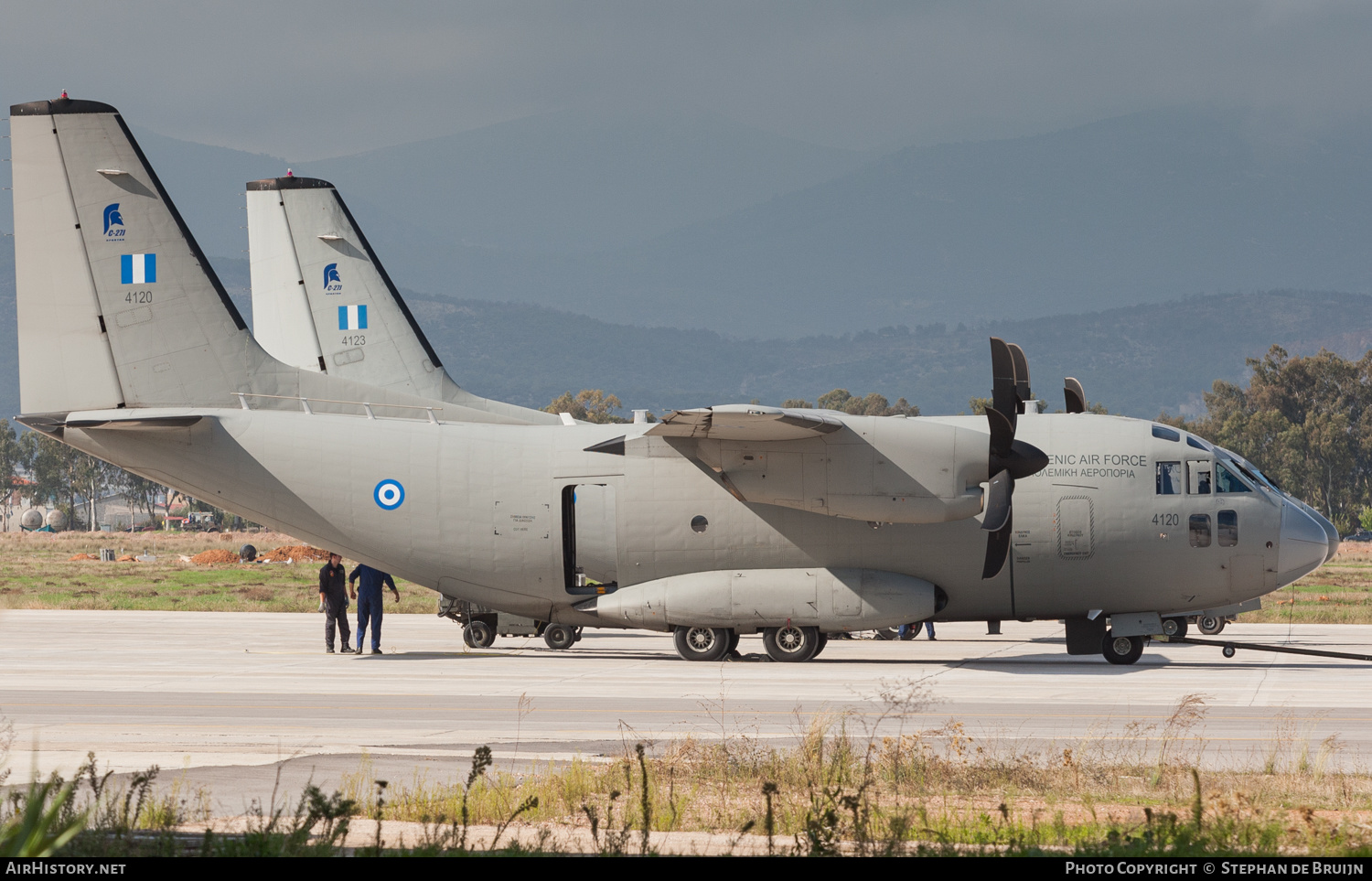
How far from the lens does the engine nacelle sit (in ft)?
77.7

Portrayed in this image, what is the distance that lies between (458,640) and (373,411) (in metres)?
7.42

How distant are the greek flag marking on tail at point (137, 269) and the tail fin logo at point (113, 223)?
1.38ft

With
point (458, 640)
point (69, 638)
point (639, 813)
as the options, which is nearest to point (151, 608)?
point (69, 638)

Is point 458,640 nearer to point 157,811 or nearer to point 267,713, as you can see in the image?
point 267,713

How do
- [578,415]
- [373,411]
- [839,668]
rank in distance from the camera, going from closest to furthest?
[839,668] < [373,411] < [578,415]

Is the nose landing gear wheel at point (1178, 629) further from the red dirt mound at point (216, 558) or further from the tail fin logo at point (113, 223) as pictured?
the red dirt mound at point (216, 558)

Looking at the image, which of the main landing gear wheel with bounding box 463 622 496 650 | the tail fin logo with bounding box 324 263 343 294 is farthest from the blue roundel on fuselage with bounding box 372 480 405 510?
the tail fin logo with bounding box 324 263 343 294

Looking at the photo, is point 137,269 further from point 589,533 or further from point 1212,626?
point 1212,626

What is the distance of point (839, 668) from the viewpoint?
2359cm

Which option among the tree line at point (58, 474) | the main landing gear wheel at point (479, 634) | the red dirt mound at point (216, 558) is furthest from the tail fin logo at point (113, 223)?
the tree line at point (58, 474)

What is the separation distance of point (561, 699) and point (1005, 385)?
949cm

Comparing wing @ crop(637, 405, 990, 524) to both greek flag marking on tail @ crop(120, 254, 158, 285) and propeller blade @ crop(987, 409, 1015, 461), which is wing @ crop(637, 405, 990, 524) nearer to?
propeller blade @ crop(987, 409, 1015, 461)

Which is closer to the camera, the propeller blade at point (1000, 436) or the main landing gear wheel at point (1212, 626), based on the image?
the propeller blade at point (1000, 436)

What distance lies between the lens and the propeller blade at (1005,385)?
2269 cm
